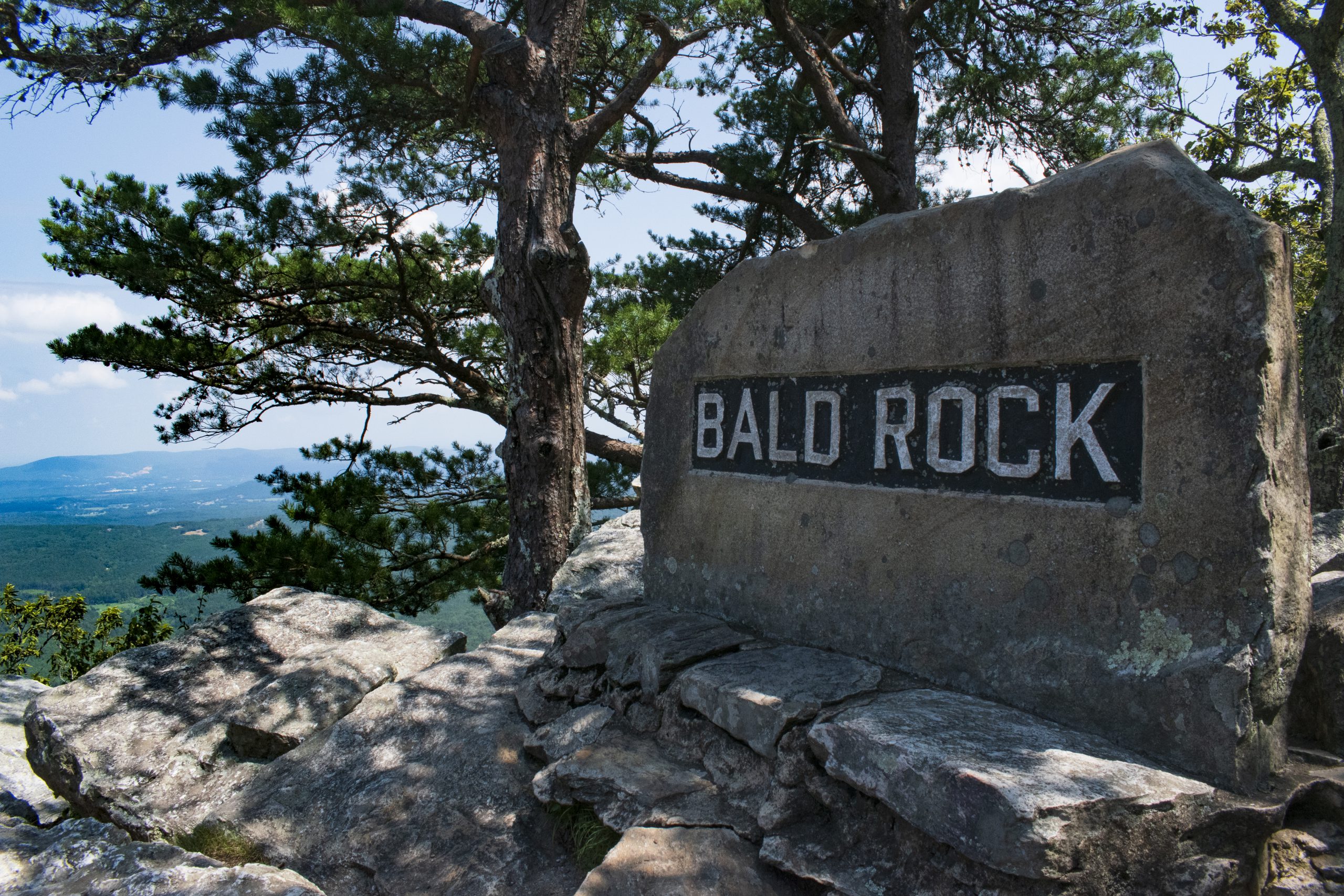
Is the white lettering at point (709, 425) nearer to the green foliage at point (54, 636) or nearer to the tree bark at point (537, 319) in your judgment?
the tree bark at point (537, 319)

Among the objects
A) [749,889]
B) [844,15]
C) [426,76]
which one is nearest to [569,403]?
[426,76]

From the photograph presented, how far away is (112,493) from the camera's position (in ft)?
110

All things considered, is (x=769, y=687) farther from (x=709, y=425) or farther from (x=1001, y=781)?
(x=709, y=425)

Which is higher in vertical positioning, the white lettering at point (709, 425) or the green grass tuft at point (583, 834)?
the white lettering at point (709, 425)

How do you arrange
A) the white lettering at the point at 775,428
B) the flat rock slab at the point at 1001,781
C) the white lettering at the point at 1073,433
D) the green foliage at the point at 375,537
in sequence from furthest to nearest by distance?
the green foliage at the point at 375,537, the white lettering at the point at 775,428, the white lettering at the point at 1073,433, the flat rock slab at the point at 1001,781

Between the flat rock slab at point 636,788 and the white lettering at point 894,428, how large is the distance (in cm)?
103

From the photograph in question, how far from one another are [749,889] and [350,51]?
203 inches

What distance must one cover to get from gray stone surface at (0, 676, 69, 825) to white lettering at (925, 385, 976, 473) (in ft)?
12.3

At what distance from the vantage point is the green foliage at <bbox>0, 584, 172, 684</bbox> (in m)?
6.22

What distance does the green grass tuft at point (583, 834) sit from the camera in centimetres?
229

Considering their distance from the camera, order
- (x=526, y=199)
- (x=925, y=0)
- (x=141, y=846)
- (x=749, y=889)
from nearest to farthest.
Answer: (x=749, y=889) < (x=141, y=846) < (x=526, y=199) < (x=925, y=0)

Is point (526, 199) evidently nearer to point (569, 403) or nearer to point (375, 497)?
point (569, 403)

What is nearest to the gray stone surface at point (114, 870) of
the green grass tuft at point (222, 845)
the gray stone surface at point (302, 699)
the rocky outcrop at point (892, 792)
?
the green grass tuft at point (222, 845)

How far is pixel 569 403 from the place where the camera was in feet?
16.4
